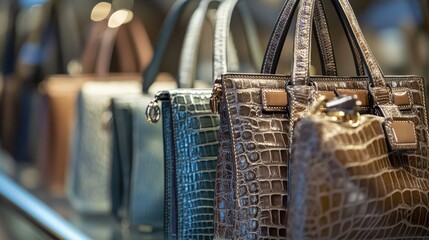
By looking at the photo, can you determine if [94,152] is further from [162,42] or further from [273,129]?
[273,129]

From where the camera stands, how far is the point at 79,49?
3080mm

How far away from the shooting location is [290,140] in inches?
41.1

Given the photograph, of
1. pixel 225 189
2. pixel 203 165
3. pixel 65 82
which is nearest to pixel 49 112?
pixel 65 82

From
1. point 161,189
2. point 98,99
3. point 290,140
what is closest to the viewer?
point 290,140

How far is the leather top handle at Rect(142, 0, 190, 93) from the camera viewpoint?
1.61 metres

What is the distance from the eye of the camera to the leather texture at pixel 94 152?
1.89 metres

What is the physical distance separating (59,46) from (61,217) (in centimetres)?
124

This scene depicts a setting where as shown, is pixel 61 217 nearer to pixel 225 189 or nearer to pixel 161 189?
pixel 161 189

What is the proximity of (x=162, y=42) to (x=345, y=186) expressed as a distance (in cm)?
78

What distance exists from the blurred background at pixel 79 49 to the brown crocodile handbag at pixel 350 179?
554 mm

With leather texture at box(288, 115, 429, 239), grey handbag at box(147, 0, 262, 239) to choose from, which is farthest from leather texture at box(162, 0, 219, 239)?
leather texture at box(288, 115, 429, 239)

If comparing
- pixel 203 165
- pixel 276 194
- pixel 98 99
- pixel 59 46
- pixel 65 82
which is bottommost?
pixel 276 194

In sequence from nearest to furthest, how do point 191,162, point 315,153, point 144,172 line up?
point 315,153 → point 191,162 → point 144,172

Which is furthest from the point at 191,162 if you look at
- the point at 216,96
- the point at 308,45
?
the point at 308,45
